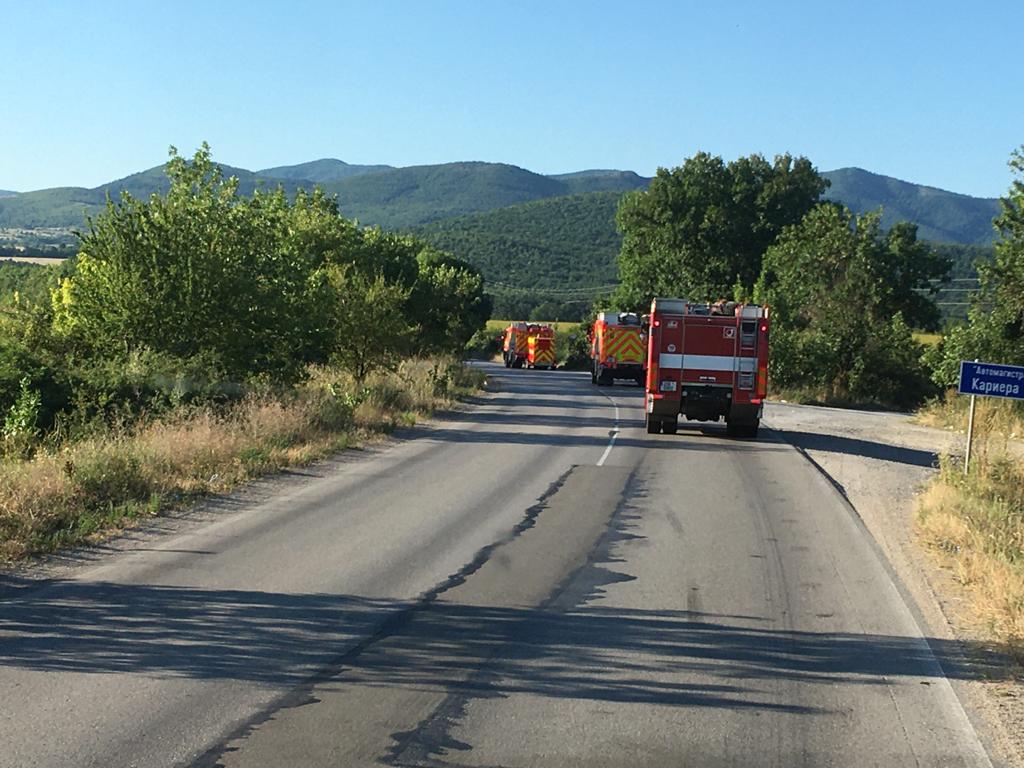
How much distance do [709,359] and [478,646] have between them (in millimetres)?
17133

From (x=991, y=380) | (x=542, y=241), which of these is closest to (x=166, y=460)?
(x=991, y=380)

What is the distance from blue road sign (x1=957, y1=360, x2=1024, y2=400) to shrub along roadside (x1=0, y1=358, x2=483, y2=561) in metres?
9.87

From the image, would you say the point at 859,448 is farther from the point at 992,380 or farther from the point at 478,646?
the point at 478,646

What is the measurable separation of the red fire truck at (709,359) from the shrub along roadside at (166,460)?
19.6 ft

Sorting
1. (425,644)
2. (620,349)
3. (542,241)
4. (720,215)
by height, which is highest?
(542,241)

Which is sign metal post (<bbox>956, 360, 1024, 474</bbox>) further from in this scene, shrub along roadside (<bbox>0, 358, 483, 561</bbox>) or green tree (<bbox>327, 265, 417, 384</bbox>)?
green tree (<bbox>327, 265, 417, 384</bbox>)

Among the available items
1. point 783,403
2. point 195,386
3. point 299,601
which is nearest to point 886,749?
point 299,601

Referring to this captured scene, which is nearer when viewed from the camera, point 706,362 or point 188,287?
point 188,287

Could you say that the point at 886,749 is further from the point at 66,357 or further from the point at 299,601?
the point at 66,357

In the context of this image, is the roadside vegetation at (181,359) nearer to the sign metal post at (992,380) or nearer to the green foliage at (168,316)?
the green foliage at (168,316)

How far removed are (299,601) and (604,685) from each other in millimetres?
2959

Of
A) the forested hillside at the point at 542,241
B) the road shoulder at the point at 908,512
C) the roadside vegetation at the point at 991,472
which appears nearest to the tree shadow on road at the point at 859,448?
the road shoulder at the point at 908,512

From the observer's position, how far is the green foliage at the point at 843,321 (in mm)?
45219

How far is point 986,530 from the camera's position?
42.9 ft
